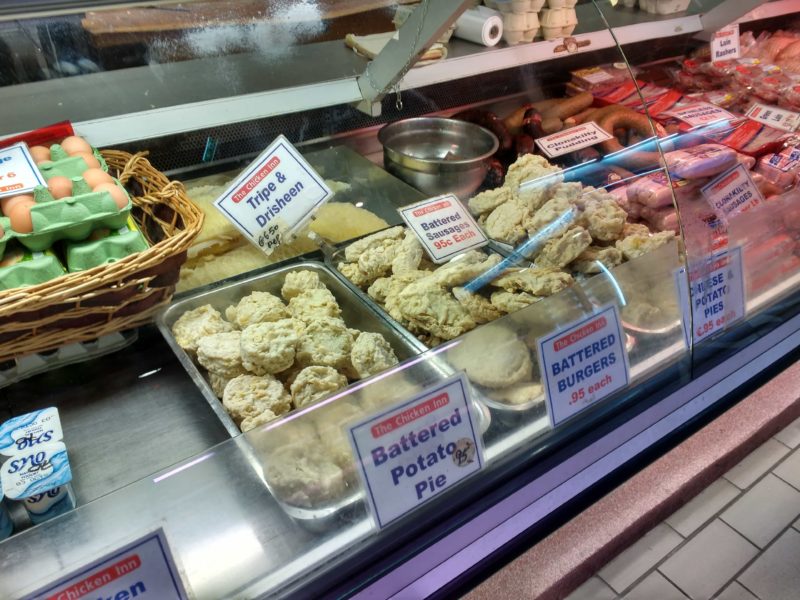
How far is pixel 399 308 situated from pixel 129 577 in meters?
0.83

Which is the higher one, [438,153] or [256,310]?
[438,153]

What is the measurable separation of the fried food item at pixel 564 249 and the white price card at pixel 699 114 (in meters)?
0.69

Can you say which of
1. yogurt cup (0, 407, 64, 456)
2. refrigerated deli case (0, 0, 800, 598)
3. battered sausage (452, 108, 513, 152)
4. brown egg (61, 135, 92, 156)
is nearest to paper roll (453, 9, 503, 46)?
refrigerated deli case (0, 0, 800, 598)

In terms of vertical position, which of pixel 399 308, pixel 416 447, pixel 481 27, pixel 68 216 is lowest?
pixel 416 447

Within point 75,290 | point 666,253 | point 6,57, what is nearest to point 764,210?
point 666,253

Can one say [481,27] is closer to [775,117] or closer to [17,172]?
[775,117]

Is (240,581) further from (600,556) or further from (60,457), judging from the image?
(600,556)

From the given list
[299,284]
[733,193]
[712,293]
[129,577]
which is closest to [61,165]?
[299,284]

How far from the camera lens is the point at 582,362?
1240mm

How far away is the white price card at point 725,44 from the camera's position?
2.31 m

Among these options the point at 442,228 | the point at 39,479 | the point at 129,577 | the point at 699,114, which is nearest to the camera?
the point at 129,577

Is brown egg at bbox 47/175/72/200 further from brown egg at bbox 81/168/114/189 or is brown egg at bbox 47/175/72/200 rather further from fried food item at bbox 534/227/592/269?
fried food item at bbox 534/227/592/269

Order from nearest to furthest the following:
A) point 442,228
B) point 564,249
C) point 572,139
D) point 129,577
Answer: point 129,577, point 564,249, point 442,228, point 572,139

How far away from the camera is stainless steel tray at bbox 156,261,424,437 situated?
4.55 feet
